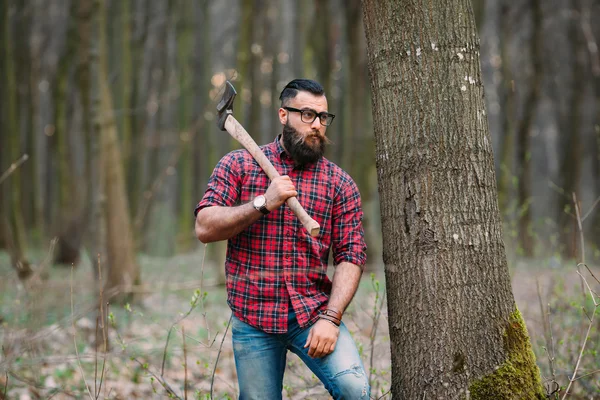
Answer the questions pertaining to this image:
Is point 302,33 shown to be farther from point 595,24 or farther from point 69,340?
point 69,340

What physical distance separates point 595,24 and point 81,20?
14.1 m

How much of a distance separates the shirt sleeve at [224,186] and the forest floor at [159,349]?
1.32ft

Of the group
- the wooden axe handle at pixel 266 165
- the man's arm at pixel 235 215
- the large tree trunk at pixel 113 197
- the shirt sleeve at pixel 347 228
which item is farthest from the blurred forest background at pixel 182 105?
the man's arm at pixel 235 215

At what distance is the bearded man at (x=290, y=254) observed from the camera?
124 inches

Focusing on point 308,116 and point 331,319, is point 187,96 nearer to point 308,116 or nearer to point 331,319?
point 308,116

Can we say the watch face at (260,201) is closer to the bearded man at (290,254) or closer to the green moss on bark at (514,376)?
the bearded man at (290,254)

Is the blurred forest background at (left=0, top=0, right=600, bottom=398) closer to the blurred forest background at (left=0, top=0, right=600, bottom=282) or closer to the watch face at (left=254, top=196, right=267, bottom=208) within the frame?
the blurred forest background at (left=0, top=0, right=600, bottom=282)

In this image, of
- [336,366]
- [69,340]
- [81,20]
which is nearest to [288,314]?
[336,366]

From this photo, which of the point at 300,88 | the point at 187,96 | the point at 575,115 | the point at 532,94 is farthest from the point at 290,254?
the point at 575,115

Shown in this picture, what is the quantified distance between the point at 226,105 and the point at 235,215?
0.77 metres

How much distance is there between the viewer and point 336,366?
315 centimetres

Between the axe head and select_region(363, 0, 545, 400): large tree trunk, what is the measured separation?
2.91 feet

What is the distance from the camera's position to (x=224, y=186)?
3.34 metres

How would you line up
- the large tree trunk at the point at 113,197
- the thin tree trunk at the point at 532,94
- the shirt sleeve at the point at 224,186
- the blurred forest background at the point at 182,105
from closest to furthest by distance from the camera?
the shirt sleeve at the point at 224,186 < the large tree trunk at the point at 113,197 < the blurred forest background at the point at 182,105 < the thin tree trunk at the point at 532,94
